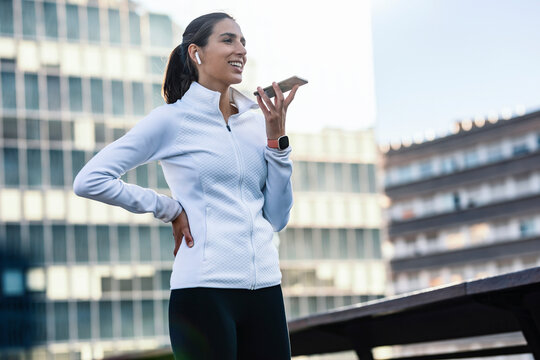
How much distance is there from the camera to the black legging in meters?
2.56

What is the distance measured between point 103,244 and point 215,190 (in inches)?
2111

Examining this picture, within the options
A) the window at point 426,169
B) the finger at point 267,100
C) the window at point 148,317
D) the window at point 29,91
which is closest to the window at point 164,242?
the window at point 148,317

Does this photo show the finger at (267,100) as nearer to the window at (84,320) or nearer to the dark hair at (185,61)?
the dark hair at (185,61)

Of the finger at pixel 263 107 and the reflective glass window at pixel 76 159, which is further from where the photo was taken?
the reflective glass window at pixel 76 159

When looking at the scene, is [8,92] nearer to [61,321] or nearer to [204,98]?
[61,321]

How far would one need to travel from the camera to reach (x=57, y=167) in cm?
5509

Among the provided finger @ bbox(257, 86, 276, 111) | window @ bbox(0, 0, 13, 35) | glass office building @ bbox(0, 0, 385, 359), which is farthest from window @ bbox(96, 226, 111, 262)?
finger @ bbox(257, 86, 276, 111)

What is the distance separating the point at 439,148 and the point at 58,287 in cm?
3787

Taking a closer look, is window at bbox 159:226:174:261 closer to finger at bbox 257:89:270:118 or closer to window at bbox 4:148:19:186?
window at bbox 4:148:19:186

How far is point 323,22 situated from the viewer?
8275 centimetres

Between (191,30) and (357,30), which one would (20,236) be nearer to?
(357,30)

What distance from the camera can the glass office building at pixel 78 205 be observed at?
53250mm

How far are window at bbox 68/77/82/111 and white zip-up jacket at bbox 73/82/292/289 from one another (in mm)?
54485

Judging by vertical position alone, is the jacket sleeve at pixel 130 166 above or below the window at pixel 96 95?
below
